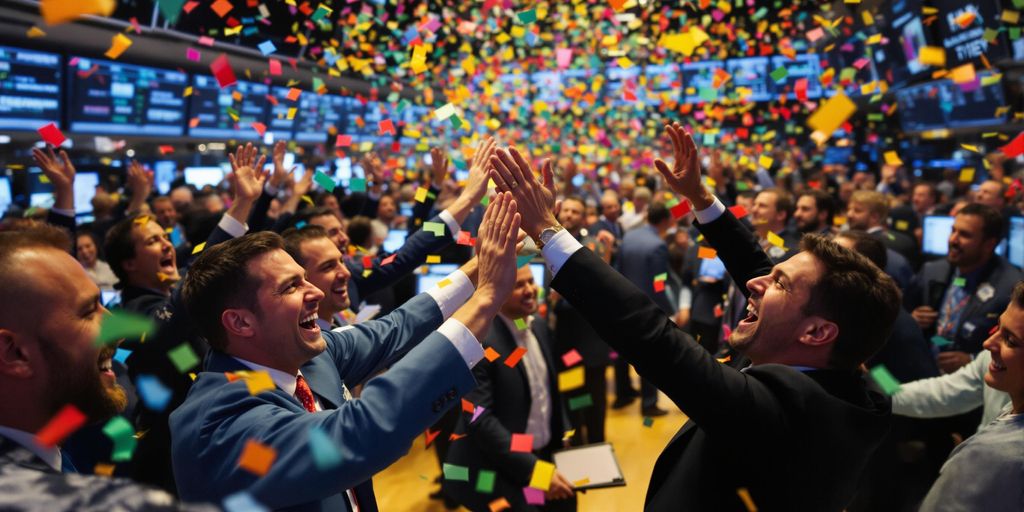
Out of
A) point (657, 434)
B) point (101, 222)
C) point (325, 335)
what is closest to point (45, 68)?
point (101, 222)

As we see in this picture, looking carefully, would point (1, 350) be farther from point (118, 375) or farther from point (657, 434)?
point (657, 434)

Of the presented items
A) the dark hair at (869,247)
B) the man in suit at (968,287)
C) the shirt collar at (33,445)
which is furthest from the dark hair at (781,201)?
the shirt collar at (33,445)

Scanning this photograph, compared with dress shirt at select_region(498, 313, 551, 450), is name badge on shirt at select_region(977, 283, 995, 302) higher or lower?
higher

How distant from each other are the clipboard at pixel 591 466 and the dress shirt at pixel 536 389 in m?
0.12

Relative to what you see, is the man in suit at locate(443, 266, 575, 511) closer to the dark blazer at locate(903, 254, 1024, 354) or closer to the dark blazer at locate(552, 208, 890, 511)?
the dark blazer at locate(552, 208, 890, 511)

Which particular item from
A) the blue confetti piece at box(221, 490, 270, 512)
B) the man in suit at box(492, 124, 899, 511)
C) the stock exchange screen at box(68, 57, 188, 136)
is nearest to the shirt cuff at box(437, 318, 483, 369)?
the man in suit at box(492, 124, 899, 511)

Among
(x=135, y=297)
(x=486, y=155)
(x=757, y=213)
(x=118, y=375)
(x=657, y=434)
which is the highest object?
(x=486, y=155)

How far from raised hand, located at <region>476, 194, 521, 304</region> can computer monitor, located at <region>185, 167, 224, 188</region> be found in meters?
7.90

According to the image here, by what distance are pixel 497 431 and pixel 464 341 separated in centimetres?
145

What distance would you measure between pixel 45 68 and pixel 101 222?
153 cm

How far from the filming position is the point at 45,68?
6215 mm

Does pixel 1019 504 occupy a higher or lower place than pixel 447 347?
lower

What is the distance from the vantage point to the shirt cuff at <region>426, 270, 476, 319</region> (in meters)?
2.25

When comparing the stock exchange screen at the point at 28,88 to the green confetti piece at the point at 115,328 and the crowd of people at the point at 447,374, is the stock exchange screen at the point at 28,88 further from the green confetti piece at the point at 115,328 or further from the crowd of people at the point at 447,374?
the green confetti piece at the point at 115,328
